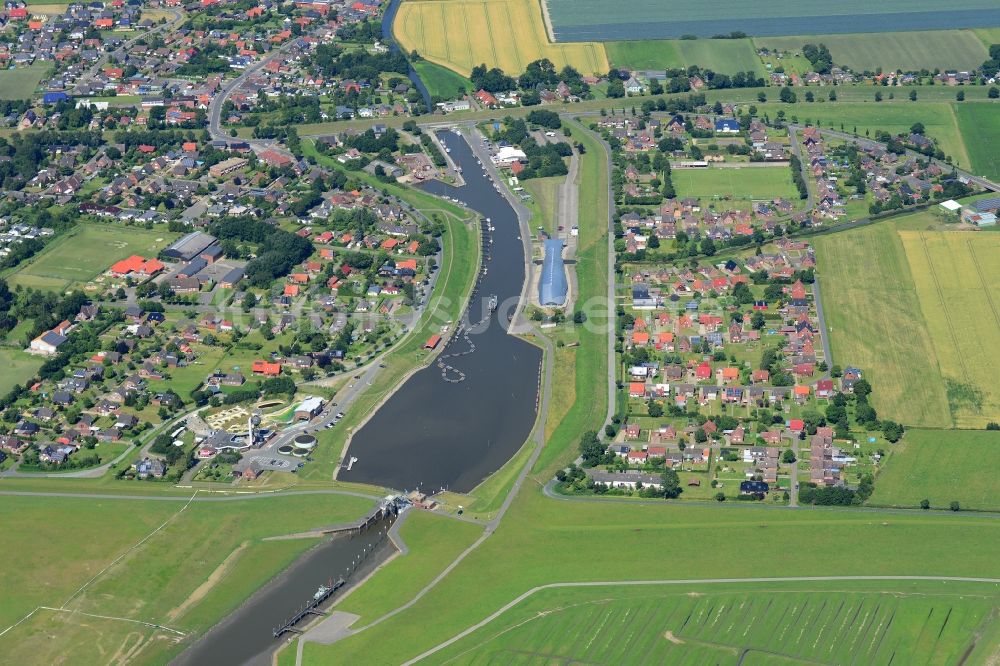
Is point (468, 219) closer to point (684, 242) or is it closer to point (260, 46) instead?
point (684, 242)

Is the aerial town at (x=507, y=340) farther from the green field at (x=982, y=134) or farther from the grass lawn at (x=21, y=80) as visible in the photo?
the grass lawn at (x=21, y=80)

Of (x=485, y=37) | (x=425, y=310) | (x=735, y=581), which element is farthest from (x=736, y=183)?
(x=735, y=581)

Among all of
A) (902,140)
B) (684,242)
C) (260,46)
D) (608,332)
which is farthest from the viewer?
(260,46)

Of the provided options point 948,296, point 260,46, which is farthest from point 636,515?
point 260,46

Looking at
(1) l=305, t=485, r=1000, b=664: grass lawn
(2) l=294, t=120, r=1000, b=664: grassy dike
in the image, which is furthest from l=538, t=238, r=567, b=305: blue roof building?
(1) l=305, t=485, r=1000, b=664: grass lawn

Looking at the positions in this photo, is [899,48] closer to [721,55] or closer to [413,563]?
[721,55]
